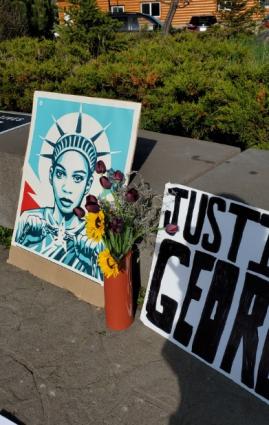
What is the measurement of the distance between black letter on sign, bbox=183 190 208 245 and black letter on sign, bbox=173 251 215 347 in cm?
9

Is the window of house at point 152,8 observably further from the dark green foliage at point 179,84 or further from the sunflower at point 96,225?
the sunflower at point 96,225

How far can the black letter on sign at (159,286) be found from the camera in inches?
112

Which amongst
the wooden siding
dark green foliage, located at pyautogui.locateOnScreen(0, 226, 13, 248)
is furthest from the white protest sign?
the wooden siding

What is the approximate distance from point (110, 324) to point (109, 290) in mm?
291

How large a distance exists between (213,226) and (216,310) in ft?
1.57

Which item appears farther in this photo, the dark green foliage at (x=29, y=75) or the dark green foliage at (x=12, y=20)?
the dark green foliage at (x=12, y=20)

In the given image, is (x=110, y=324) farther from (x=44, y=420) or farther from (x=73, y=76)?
(x=73, y=76)

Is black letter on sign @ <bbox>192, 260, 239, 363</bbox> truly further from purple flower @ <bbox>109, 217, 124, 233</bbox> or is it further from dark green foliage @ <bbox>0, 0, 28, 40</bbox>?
dark green foliage @ <bbox>0, 0, 28, 40</bbox>

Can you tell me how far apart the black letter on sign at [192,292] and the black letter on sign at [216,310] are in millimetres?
62

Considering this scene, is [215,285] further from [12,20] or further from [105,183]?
[12,20]

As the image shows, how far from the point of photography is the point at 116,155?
10.3ft

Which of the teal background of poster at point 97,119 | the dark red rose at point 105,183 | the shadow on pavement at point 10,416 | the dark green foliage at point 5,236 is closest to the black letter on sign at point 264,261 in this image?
the dark red rose at point 105,183

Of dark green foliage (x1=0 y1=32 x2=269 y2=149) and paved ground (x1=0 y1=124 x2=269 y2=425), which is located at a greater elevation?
dark green foliage (x1=0 y1=32 x2=269 y2=149)

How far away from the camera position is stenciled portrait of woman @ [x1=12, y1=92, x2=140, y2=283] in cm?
314
